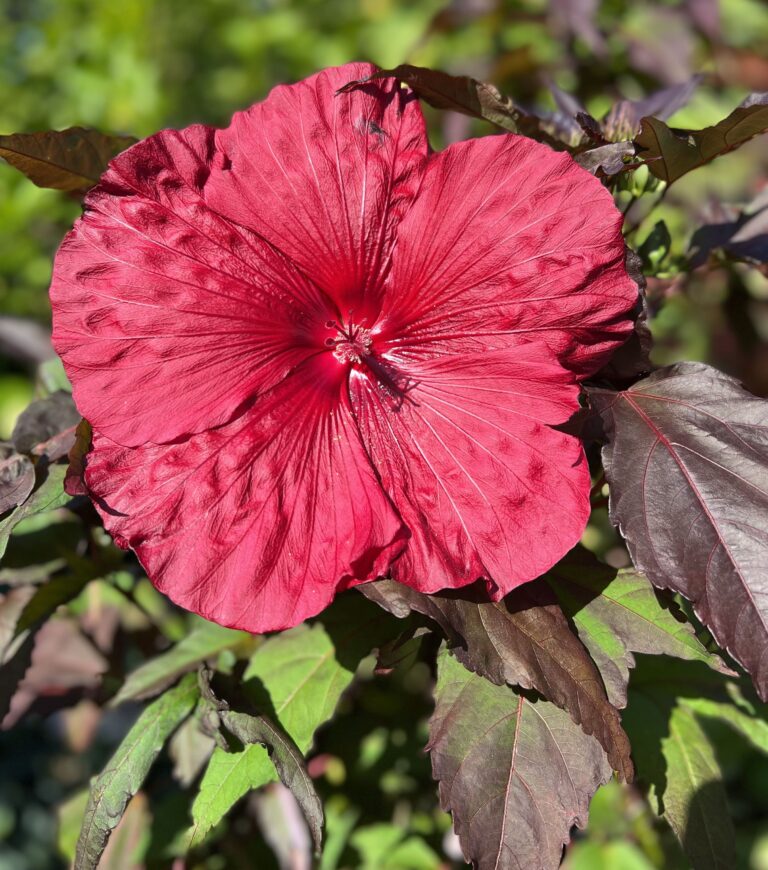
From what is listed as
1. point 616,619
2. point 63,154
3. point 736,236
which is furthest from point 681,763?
point 63,154

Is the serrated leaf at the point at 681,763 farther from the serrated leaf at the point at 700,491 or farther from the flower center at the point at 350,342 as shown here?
Result: the flower center at the point at 350,342

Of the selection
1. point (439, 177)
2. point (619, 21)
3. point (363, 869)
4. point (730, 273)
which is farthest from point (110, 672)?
point (619, 21)

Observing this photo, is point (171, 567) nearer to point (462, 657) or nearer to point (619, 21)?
point (462, 657)

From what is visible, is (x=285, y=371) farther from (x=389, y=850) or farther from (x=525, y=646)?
(x=389, y=850)

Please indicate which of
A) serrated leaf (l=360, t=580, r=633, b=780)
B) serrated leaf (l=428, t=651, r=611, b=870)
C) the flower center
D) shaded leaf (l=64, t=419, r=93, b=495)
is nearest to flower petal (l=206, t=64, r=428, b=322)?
the flower center

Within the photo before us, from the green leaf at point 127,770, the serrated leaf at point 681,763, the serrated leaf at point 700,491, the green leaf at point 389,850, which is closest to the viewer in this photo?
the serrated leaf at point 700,491

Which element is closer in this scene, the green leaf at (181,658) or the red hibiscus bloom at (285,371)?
the red hibiscus bloom at (285,371)

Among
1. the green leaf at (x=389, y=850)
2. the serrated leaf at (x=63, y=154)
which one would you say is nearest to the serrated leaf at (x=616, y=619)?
the serrated leaf at (x=63, y=154)
